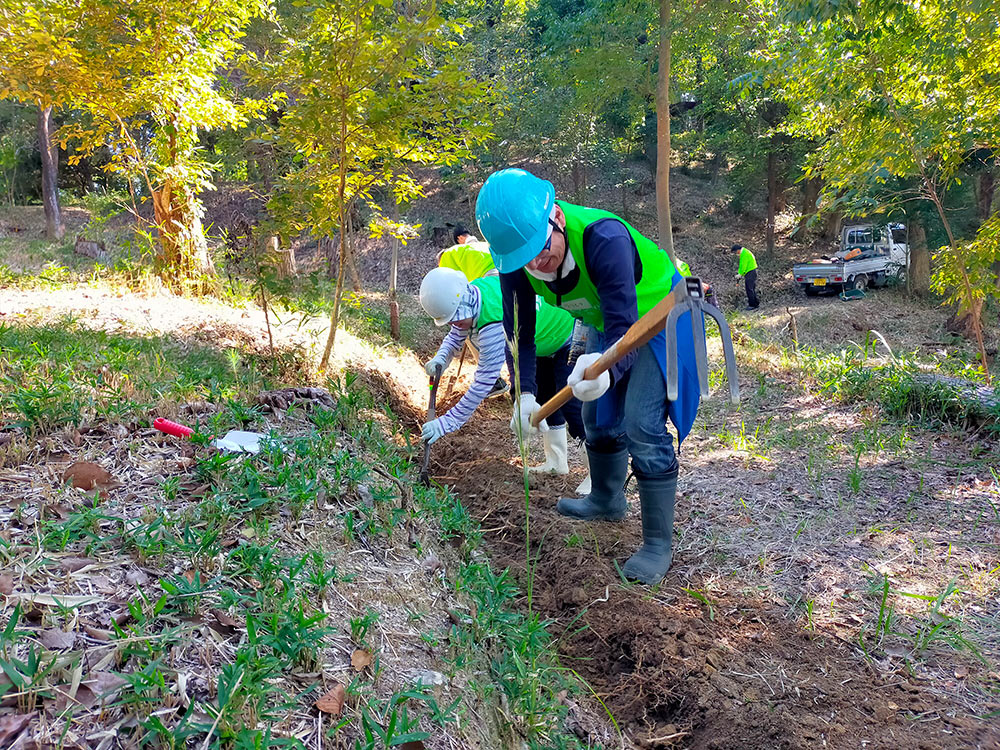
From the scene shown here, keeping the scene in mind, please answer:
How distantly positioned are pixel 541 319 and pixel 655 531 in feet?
5.66

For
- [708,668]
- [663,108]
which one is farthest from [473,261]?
[663,108]

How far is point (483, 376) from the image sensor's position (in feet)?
12.9

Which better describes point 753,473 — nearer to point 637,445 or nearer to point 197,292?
point 637,445

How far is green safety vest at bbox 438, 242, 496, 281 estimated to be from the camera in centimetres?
561

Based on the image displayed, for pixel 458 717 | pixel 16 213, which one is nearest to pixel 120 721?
pixel 458 717

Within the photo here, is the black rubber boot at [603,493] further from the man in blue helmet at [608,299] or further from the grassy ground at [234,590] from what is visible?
the grassy ground at [234,590]

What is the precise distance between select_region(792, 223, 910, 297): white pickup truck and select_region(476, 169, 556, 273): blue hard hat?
51.0ft

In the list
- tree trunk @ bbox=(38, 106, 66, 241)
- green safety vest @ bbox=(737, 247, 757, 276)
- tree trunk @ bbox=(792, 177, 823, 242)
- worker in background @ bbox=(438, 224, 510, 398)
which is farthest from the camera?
tree trunk @ bbox=(792, 177, 823, 242)

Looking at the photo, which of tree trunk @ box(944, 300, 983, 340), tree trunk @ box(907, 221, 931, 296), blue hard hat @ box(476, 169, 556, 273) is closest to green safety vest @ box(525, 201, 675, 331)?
blue hard hat @ box(476, 169, 556, 273)

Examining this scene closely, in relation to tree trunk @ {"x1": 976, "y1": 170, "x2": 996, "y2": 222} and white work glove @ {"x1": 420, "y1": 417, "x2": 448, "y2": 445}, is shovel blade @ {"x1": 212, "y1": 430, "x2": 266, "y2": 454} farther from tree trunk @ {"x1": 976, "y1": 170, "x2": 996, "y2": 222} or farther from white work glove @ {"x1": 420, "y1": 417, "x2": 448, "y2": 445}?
tree trunk @ {"x1": 976, "y1": 170, "x2": 996, "y2": 222}

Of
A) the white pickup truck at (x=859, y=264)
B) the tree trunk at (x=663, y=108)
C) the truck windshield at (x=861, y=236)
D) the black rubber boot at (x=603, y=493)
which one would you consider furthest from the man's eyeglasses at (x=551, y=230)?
the truck windshield at (x=861, y=236)

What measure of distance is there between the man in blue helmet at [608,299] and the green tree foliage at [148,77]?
16.1 ft

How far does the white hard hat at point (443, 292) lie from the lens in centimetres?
388

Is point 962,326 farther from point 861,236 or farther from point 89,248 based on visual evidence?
point 89,248
